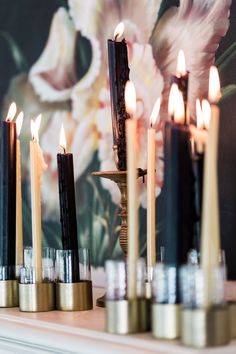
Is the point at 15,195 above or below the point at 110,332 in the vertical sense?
above

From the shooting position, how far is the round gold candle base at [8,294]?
2.73ft

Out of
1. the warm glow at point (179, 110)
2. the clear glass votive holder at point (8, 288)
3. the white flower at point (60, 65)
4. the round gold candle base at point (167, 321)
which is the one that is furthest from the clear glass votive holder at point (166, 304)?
the white flower at point (60, 65)

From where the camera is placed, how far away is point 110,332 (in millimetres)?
635

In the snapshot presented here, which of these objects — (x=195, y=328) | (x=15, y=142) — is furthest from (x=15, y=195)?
(x=195, y=328)

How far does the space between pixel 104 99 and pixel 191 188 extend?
44 centimetres

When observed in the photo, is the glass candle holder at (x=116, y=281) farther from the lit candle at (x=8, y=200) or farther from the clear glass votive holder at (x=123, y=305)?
the lit candle at (x=8, y=200)

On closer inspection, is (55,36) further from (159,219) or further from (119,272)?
(119,272)

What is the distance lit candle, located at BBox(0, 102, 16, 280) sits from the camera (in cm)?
83

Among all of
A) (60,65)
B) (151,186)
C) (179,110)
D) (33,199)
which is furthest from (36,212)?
(60,65)

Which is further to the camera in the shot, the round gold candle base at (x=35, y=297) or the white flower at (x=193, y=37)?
the white flower at (x=193, y=37)

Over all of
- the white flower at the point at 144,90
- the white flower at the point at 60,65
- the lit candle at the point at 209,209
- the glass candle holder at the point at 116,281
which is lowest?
the glass candle holder at the point at 116,281

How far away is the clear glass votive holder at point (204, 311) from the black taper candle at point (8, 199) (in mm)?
304

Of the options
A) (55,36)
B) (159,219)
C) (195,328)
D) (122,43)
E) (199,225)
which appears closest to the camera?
(195,328)

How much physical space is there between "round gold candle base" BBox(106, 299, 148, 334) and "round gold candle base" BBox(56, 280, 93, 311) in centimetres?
16
